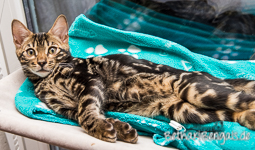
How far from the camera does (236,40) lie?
65.7 inches

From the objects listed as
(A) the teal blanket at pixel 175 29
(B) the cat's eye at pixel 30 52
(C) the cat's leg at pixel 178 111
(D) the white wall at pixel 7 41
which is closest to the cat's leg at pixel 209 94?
(C) the cat's leg at pixel 178 111

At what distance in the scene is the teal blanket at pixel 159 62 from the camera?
926 mm

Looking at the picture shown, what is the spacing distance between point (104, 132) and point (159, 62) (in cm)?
81

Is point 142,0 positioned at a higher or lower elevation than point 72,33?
higher

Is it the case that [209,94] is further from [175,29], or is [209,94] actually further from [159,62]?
[175,29]

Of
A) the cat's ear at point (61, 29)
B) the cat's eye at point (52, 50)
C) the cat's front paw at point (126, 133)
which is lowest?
the cat's front paw at point (126, 133)

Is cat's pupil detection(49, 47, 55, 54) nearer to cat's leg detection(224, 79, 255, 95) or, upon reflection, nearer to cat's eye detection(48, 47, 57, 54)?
cat's eye detection(48, 47, 57, 54)

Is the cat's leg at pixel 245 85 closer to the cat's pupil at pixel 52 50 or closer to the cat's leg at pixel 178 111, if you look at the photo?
the cat's leg at pixel 178 111

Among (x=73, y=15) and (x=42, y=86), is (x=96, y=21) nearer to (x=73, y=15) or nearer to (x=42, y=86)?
(x=73, y=15)

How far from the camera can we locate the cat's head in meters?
1.25

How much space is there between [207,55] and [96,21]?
99 centimetres

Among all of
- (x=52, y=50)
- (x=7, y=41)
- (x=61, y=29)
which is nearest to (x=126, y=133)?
(x=52, y=50)

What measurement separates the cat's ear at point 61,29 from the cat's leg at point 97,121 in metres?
0.41

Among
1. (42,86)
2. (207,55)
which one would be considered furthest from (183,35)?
(42,86)
